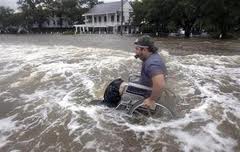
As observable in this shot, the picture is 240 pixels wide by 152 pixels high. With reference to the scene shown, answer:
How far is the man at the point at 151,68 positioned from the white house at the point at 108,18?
49.0 metres

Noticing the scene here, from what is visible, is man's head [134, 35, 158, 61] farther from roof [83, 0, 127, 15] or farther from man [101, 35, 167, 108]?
roof [83, 0, 127, 15]

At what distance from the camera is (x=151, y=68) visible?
5.00 m

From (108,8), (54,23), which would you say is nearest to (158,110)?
(108,8)

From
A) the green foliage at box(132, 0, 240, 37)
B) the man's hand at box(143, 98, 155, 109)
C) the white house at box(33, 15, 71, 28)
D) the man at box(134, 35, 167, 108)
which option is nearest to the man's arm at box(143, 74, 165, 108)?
the man at box(134, 35, 167, 108)

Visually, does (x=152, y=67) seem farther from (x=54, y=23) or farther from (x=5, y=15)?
(x=5, y=15)

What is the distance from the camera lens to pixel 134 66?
1280 cm

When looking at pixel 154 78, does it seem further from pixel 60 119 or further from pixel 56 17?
pixel 56 17

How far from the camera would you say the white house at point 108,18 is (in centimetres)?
5661

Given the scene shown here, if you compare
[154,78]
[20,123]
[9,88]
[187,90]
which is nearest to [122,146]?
[154,78]

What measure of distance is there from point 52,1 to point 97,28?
51.0 ft

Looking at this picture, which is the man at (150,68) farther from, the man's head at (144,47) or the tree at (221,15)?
the tree at (221,15)

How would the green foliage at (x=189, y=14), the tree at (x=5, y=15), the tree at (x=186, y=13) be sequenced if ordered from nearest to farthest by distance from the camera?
the green foliage at (x=189, y=14) → the tree at (x=186, y=13) → the tree at (x=5, y=15)

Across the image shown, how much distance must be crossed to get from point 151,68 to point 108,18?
54703 mm

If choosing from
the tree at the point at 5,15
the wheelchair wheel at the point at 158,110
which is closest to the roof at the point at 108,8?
the tree at the point at 5,15
